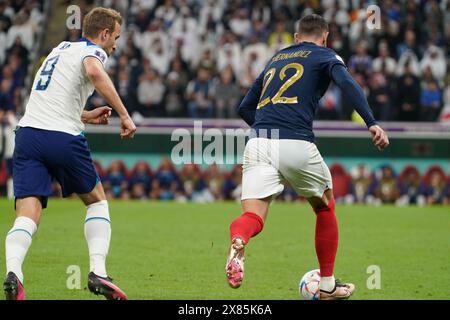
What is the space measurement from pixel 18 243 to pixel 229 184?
1353cm

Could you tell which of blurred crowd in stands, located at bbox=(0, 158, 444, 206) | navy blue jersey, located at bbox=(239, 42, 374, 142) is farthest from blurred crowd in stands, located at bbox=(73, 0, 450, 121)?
navy blue jersey, located at bbox=(239, 42, 374, 142)

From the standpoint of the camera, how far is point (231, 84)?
21.5 metres

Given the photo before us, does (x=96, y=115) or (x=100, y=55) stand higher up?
(x=100, y=55)

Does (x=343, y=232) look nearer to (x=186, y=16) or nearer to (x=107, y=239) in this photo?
(x=107, y=239)

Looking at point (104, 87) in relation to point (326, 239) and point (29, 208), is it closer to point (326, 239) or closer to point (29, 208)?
point (29, 208)

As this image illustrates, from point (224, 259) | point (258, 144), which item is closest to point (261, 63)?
point (224, 259)

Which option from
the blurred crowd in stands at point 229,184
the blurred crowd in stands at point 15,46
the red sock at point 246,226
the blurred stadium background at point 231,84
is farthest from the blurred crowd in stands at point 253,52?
the red sock at point 246,226

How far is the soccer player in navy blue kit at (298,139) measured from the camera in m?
7.48

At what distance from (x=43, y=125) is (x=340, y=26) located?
1616cm

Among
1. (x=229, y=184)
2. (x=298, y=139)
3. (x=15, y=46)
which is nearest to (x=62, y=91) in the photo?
(x=298, y=139)

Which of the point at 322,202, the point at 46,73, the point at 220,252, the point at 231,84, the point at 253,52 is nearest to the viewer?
the point at 46,73

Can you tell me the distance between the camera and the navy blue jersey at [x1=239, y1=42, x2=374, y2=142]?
7590 mm

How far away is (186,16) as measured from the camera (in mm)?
23797
